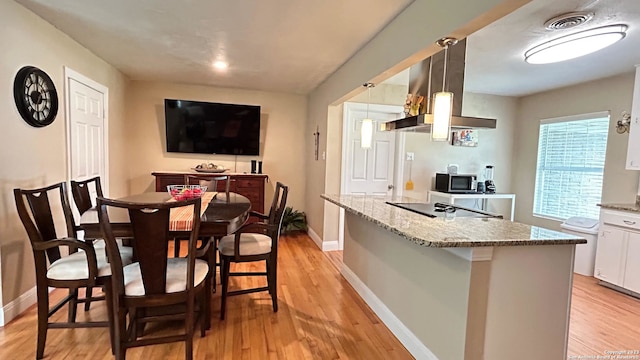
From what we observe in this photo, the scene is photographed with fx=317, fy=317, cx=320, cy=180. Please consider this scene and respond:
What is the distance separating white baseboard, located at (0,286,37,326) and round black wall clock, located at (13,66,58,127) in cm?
134

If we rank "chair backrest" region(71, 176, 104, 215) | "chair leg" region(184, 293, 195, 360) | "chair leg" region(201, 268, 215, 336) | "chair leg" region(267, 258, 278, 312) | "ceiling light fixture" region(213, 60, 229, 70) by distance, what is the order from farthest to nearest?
"ceiling light fixture" region(213, 60, 229, 70) → "chair leg" region(267, 258, 278, 312) → "chair backrest" region(71, 176, 104, 215) → "chair leg" region(201, 268, 215, 336) → "chair leg" region(184, 293, 195, 360)

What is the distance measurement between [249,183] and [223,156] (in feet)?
2.45

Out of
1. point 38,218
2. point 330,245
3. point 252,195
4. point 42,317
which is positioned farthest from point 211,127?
point 42,317

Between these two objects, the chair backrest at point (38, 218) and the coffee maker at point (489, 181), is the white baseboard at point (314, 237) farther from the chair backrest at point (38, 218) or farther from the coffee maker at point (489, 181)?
the chair backrest at point (38, 218)

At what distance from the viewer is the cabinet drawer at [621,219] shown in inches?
121

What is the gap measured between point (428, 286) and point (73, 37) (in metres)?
3.80

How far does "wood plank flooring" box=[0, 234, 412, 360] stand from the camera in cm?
199

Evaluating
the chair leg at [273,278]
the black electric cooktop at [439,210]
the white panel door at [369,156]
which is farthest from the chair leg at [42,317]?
the white panel door at [369,156]

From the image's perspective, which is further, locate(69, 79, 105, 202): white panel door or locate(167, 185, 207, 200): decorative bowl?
locate(69, 79, 105, 202): white panel door

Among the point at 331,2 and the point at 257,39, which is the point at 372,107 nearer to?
the point at 257,39

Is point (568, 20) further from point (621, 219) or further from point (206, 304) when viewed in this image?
point (206, 304)

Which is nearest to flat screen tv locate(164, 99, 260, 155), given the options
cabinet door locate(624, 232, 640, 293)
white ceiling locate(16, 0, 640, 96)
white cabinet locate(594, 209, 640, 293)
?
white ceiling locate(16, 0, 640, 96)

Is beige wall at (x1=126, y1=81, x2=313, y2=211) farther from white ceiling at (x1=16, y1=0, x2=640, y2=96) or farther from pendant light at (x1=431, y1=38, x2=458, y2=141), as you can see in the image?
pendant light at (x1=431, y1=38, x2=458, y2=141)

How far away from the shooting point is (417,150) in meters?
4.75
